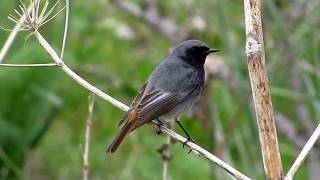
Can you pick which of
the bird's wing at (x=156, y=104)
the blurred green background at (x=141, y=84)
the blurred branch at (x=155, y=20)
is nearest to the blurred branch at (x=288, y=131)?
the blurred green background at (x=141, y=84)

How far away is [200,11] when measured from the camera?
17.7ft

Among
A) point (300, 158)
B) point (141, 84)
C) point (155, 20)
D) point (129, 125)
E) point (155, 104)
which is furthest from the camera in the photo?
point (155, 20)

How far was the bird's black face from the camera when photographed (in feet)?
13.7

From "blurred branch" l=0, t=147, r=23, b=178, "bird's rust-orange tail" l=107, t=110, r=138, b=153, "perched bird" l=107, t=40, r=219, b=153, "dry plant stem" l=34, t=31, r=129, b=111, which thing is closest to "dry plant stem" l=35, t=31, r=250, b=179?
"dry plant stem" l=34, t=31, r=129, b=111

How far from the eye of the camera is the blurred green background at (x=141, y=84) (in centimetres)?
445

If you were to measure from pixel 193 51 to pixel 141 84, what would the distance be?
1.08m

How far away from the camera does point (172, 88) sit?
4.03 meters

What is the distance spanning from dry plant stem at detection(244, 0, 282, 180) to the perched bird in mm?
991

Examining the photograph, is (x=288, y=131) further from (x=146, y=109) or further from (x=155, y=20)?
(x=146, y=109)

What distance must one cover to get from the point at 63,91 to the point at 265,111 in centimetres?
304

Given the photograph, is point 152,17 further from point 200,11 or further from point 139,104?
point 139,104

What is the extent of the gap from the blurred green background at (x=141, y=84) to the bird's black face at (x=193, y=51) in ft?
0.46

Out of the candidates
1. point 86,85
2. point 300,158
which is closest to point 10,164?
point 86,85

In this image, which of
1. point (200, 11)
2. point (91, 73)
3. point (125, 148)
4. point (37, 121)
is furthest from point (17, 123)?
point (200, 11)
